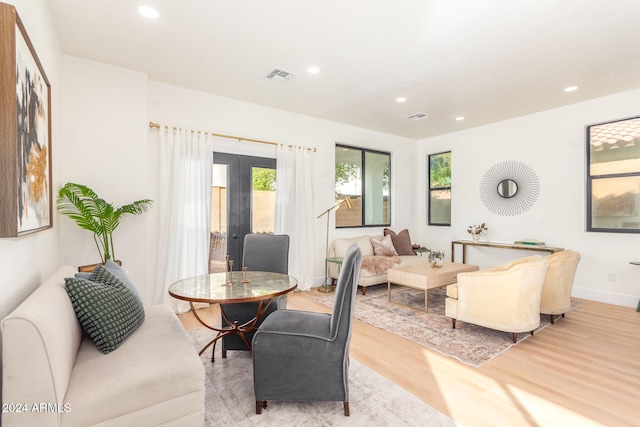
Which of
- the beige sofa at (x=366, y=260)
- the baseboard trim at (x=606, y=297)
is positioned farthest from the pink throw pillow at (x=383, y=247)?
the baseboard trim at (x=606, y=297)

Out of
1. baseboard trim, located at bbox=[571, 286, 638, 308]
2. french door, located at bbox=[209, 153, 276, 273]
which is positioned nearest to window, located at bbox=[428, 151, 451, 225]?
baseboard trim, located at bbox=[571, 286, 638, 308]

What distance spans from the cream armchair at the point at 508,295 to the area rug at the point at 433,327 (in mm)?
191

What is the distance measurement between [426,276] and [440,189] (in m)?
3.16

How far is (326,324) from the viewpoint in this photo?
1.97m

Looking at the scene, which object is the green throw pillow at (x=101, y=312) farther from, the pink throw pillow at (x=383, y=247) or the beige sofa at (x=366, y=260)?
the pink throw pillow at (x=383, y=247)

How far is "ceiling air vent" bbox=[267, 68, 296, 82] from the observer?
338 cm

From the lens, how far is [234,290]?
222 centimetres

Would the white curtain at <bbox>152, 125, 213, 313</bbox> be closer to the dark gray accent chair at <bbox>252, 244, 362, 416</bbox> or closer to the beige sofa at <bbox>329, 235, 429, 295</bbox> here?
the beige sofa at <bbox>329, 235, 429, 295</bbox>

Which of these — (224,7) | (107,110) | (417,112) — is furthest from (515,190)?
(107,110)

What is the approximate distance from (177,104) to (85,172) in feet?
4.36

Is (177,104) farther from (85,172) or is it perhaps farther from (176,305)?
(176,305)

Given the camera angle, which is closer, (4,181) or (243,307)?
(4,181)

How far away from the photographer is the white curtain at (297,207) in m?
4.62

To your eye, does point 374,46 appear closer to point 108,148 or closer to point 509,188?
point 108,148
